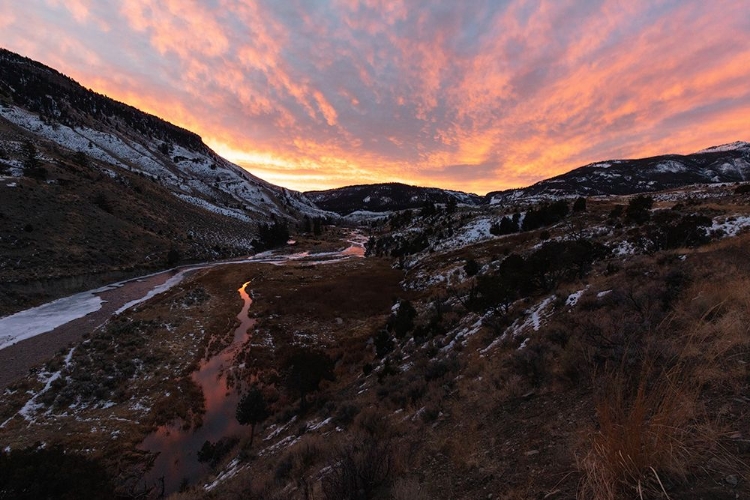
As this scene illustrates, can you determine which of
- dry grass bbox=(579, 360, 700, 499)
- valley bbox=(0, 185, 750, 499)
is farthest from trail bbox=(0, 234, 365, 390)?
dry grass bbox=(579, 360, 700, 499)

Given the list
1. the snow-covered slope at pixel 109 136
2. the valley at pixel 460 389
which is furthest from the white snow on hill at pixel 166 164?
the valley at pixel 460 389

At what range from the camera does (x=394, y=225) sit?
121 meters

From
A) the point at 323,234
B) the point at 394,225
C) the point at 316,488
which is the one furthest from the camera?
the point at 323,234

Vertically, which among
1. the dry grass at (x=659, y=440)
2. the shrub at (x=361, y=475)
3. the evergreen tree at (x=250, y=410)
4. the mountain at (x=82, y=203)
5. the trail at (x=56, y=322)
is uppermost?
the mountain at (x=82, y=203)

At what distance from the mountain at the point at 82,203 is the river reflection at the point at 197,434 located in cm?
2707

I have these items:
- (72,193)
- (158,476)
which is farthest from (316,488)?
(72,193)

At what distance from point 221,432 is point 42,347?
20.5 m

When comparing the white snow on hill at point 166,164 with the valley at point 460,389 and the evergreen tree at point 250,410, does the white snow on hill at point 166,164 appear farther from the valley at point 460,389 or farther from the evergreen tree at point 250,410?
the evergreen tree at point 250,410

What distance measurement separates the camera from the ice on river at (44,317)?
28609 millimetres

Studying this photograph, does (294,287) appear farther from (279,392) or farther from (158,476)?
(158,476)

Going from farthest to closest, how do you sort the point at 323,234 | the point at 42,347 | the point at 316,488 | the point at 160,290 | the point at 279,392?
the point at 323,234 → the point at 160,290 → the point at 42,347 → the point at 279,392 → the point at 316,488

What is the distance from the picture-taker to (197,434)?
1761cm

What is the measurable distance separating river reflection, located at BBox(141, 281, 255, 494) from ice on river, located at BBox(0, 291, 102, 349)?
57.3 ft

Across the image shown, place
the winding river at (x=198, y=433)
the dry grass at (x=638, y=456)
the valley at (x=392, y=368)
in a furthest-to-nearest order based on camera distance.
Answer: the winding river at (x=198, y=433) < the valley at (x=392, y=368) < the dry grass at (x=638, y=456)
